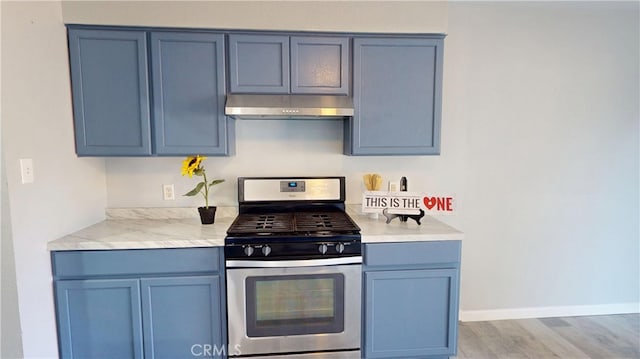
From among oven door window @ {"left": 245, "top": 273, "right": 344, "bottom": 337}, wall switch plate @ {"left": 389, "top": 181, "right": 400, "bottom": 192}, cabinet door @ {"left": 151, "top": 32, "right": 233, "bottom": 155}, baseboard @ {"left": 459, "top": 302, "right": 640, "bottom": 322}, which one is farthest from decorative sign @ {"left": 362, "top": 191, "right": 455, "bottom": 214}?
baseboard @ {"left": 459, "top": 302, "right": 640, "bottom": 322}

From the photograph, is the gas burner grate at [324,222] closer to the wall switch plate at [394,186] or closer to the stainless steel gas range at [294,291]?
the stainless steel gas range at [294,291]

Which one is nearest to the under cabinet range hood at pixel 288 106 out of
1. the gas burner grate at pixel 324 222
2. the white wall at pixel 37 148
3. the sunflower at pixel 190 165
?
the sunflower at pixel 190 165

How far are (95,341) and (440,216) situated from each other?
2388 mm

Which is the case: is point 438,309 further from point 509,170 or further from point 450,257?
point 509,170

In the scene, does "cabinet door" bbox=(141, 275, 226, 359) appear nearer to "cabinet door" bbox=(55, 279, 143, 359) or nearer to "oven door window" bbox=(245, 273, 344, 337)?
"cabinet door" bbox=(55, 279, 143, 359)

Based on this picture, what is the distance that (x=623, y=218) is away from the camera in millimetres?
2707

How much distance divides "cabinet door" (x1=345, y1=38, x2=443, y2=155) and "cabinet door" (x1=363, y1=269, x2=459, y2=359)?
809 mm

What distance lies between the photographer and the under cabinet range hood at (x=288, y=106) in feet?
6.38

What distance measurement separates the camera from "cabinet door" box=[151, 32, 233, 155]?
2.01m

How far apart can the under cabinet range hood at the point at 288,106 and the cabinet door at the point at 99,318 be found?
114 cm

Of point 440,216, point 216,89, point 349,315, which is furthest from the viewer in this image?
point 440,216

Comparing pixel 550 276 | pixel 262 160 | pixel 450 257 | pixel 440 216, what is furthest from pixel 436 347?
pixel 262 160

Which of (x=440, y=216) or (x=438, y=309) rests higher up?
(x=440, y=216)

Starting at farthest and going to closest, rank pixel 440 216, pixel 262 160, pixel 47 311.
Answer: pixel 440 216 < pixel 262 160 < pixel 47 311
